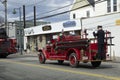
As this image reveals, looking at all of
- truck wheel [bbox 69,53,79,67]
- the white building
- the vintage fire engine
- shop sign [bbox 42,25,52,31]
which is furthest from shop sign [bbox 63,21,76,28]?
truck wheel [bbox 69,53,79,67]

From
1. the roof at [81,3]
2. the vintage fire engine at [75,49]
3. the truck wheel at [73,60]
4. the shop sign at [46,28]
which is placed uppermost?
the roof at [81,3]

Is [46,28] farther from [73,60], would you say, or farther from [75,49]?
[75,49]

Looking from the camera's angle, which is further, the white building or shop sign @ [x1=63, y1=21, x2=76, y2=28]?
shop sign @ [x1=63, y1=21, x2=76, y2=28]

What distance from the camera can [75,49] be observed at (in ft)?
67.6

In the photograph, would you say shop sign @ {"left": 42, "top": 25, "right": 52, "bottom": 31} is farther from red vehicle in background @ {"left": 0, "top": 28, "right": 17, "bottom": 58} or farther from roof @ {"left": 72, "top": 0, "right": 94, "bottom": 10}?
red vehicle in background @ {"left": 0, "top": 28, "right": 17, "bottom": 58}

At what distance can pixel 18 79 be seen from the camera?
16.0 metres

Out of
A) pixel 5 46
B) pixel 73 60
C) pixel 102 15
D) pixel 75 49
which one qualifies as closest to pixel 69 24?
pixel 102 15

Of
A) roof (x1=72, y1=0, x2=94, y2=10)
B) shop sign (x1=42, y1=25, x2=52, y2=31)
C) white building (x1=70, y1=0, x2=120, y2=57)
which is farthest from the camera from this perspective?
shop sign (x1=42, y1=25, x2=52, y2=31)

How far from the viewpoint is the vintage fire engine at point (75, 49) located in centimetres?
1980

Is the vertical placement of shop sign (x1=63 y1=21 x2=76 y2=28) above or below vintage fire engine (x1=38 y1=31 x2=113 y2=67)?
above

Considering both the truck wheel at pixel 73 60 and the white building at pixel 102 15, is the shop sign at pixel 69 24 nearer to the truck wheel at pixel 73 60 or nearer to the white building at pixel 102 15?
the white building at pixel 102 15

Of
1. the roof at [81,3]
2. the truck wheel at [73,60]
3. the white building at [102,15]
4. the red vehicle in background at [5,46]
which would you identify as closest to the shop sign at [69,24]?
the white building at [102,15]

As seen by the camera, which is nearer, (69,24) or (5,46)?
(5,46)

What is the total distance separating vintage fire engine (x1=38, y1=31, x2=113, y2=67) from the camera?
19797 mm
